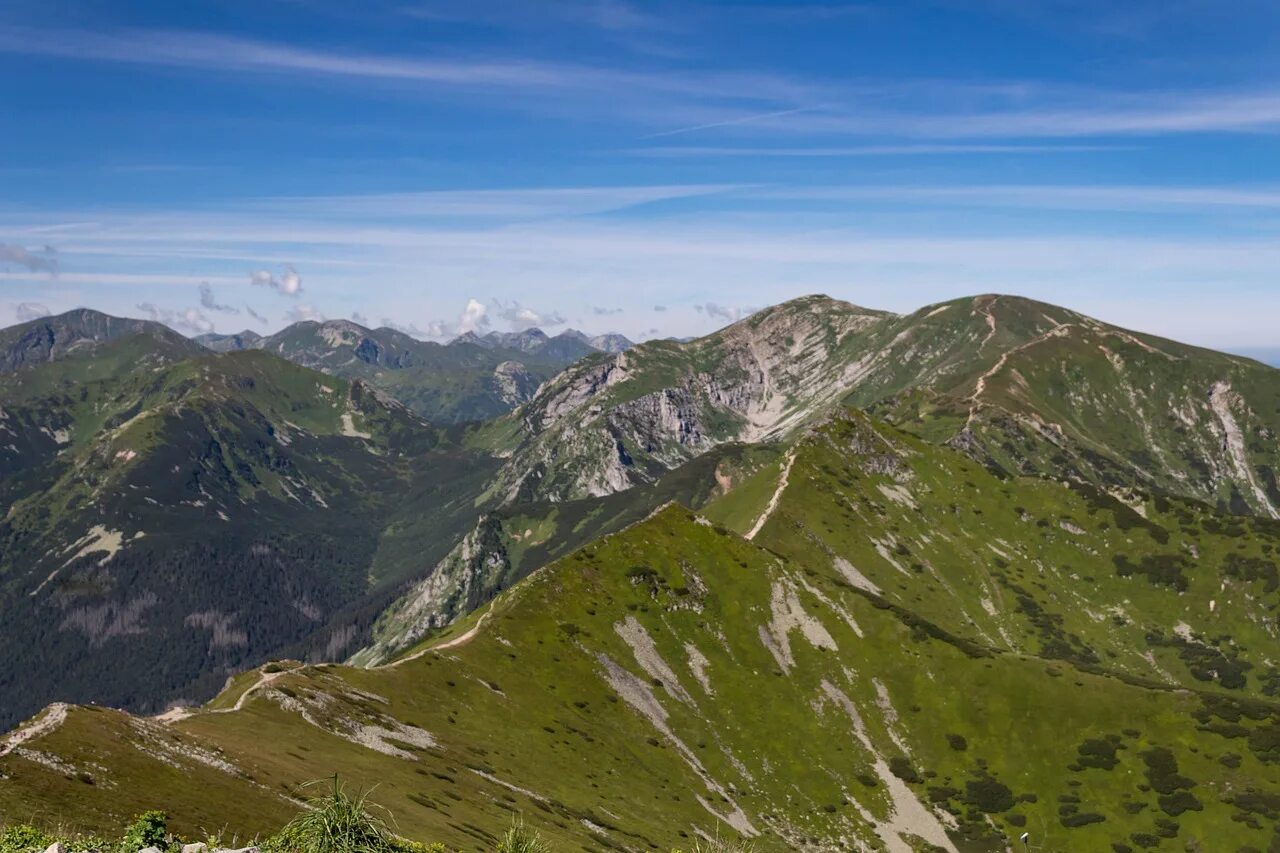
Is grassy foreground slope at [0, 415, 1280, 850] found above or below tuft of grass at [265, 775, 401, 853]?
below

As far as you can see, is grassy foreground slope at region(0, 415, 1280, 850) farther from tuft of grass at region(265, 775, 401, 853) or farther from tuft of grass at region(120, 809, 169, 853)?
tuft of grass at region(265, 775, 401, 853)

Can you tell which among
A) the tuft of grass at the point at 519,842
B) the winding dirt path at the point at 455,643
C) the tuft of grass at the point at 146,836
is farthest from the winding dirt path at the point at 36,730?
the winding dirt path at the point at 455,643

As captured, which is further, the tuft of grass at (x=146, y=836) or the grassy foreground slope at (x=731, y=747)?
the grassy foreground slope at (x=731, y=747)

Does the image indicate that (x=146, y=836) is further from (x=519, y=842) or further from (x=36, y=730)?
(x=36, y=730)

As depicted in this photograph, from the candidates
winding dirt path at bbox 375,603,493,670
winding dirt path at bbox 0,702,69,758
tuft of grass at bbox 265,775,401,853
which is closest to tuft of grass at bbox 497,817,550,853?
tuft of grass at bbox 265,775,401,853

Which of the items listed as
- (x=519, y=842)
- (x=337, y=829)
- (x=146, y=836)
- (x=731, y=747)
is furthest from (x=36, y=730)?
(x=731, y=747)

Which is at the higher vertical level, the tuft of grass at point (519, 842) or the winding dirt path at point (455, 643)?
the tuft of grass at point (519, 842)

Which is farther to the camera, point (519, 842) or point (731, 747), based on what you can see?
point (731, 747)

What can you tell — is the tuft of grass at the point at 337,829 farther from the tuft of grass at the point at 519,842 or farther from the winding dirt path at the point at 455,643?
the winding dirt path at the point at 455,643

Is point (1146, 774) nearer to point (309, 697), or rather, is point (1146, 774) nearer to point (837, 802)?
point (837, 802)

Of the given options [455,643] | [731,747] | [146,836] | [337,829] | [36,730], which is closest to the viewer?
[337,829]

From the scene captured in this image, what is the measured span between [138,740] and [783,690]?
485 feet

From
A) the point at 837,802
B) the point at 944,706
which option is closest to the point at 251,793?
the point at 837,802

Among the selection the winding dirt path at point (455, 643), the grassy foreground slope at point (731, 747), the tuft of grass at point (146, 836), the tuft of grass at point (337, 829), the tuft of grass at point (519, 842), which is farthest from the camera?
the winding dirt path at point (455, 643)
